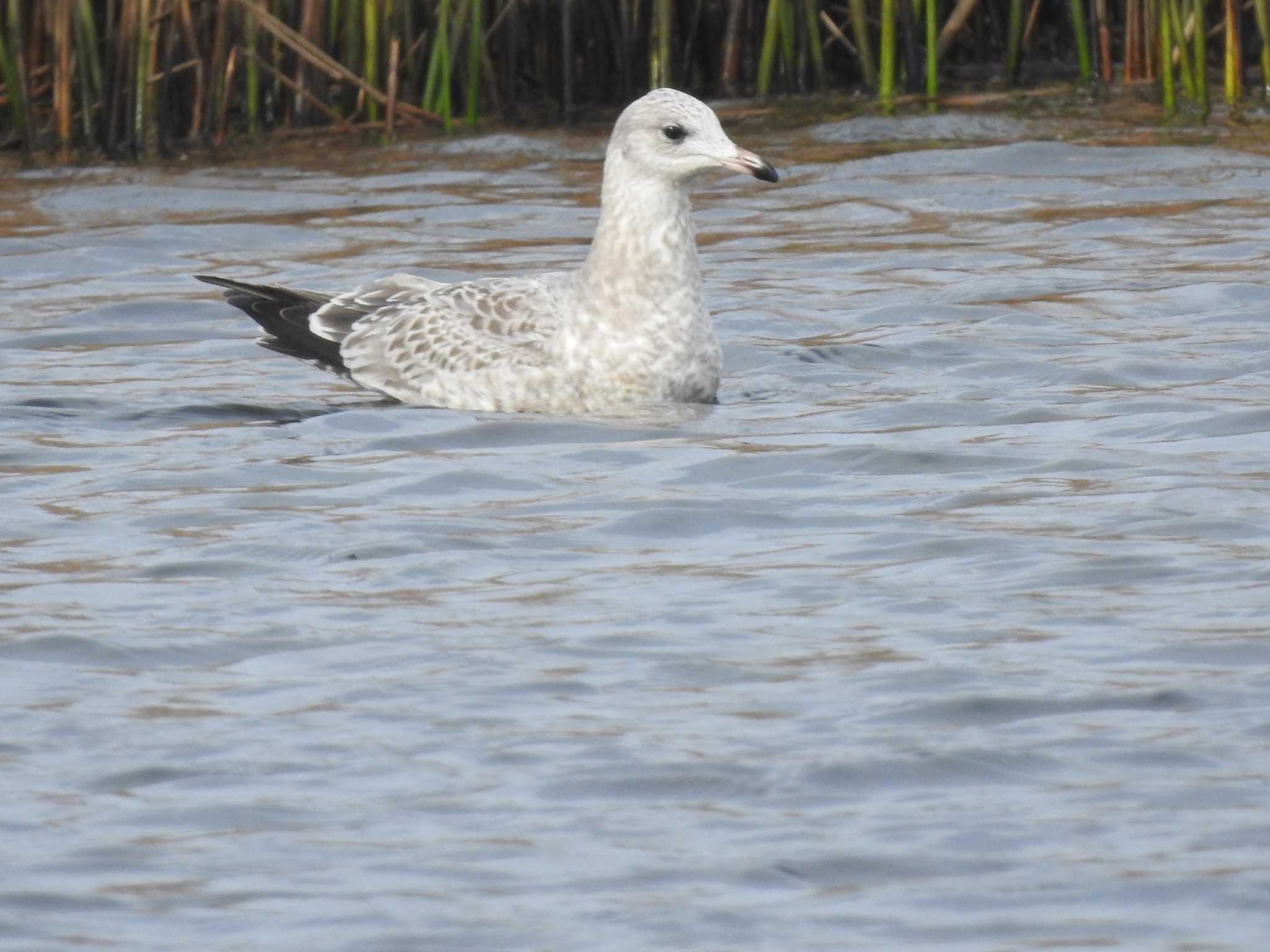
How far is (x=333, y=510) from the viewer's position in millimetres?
6148

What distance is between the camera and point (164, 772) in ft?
13.7

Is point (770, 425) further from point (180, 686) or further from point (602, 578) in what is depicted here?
point (180, 686)

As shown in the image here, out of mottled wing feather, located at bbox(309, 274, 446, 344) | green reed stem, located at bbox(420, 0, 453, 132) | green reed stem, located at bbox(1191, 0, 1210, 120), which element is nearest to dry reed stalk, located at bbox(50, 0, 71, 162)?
green reed stem, located at bbox(420, 0, 453, 132)

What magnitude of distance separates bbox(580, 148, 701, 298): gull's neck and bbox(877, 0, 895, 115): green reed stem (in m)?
5.39

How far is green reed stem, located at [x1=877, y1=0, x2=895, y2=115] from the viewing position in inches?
506

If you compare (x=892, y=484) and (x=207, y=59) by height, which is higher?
(x=207, y=59)

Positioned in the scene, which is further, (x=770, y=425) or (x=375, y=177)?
(x=375, y=177)

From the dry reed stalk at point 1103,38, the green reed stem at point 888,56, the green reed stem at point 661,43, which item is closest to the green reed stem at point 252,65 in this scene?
the green reed stem at point 661,43

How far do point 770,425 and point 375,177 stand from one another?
5853mm

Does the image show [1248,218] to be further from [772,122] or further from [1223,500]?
[1223,500]

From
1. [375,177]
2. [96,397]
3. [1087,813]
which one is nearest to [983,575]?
[1087,813]

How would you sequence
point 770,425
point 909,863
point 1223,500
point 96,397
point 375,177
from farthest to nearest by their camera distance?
1. point 375,177
2. point 96,397
3. point 770,425
4. point 1223,500
5. point 909,863

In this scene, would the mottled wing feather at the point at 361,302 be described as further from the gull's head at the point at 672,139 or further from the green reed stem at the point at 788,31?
the green reed stem at the point at 788,31

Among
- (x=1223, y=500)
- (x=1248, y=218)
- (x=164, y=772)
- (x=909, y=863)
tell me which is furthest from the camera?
(x=1248, y=218)
